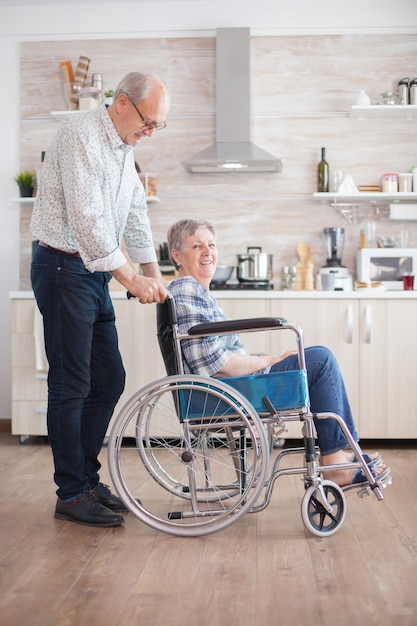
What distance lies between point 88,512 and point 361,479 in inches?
34.1

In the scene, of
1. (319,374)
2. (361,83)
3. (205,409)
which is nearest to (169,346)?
(205,409)

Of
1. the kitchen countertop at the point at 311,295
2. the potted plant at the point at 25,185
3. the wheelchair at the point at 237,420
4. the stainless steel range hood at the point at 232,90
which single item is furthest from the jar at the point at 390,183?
the wheelchair at the point at 237,420

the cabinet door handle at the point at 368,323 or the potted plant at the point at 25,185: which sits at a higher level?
the potted plant at the point at 25,185

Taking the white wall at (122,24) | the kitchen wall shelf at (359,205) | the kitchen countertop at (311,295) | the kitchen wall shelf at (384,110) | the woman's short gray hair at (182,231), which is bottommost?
the kitchen countertop at (311,295)

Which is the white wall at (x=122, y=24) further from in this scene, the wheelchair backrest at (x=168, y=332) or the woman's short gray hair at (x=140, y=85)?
the wheelchair backrest at (x=168, y=332)

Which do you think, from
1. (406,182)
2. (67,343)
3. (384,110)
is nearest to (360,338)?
(406,182)

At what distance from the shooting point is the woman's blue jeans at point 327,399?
97.2 inches

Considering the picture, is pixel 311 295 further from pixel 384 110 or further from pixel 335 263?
pixel 384 110

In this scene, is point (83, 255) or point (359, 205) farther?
point (359, 205)

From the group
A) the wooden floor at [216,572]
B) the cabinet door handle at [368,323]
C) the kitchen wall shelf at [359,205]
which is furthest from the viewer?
the kitchen wall shelf at [359,205]

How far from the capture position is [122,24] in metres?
4.70

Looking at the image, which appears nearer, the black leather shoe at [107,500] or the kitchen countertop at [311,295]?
the black leather shoe at [107,500]

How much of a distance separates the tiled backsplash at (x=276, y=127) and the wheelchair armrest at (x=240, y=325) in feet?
7.87

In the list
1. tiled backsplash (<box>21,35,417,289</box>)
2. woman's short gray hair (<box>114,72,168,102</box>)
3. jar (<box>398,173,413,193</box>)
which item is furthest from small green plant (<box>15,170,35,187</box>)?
woman's short gray hair (<box>114,72,168,102</box>)
